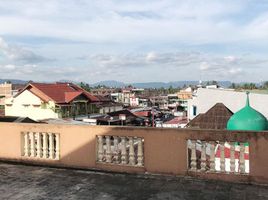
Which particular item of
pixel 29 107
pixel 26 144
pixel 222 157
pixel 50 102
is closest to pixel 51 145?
pixel 26 144

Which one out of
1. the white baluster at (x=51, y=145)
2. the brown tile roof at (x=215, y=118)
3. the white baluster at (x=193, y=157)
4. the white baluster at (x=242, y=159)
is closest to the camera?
the white baluster at (x=242, y=159)

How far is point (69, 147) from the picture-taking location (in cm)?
775

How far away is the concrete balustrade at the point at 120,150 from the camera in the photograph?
23.3 ft

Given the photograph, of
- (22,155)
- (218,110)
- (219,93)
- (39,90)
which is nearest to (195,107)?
(219,93)

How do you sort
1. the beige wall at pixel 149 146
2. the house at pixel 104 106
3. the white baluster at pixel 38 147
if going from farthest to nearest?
the house at pixel 104 106 → the white baluster at pixel 38 147 → the beige wall at pixel 149 146

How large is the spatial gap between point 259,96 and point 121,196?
25.4m

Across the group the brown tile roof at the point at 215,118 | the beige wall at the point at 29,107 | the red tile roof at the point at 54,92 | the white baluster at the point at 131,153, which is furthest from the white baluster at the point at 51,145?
the red tile roof at the point at 54,92

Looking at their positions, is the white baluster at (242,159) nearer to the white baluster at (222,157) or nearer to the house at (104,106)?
the white baluster at (222,157)

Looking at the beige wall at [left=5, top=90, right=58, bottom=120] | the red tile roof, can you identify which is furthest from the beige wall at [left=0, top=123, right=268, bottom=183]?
the red tile roof

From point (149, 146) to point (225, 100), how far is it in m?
34.6

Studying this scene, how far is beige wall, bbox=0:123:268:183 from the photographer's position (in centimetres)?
627

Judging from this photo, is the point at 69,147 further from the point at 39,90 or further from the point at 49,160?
the point at 39,90

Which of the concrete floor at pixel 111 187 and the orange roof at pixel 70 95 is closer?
the concrete floor at pixel 111 187

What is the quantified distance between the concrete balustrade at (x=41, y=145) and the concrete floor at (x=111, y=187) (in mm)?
698
